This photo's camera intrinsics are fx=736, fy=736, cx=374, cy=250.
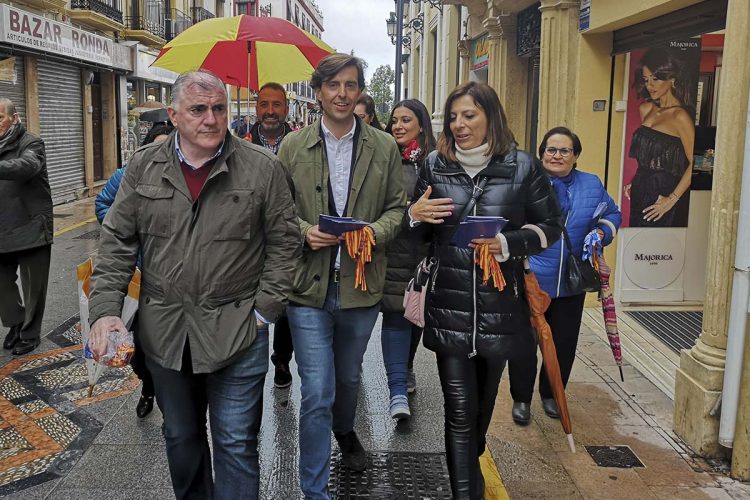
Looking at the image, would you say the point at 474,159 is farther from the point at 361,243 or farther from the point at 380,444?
the point at 380,444

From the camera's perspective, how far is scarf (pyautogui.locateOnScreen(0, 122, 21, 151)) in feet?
18.0

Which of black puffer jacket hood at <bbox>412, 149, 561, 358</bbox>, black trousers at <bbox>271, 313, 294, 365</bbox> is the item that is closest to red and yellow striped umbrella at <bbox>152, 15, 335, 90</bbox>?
black trousers at <bbox>271, 313, 294, 365</bbox>

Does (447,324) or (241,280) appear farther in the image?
(447,324)

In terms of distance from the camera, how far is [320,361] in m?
3.36

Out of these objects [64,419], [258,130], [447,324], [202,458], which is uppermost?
[258,130]

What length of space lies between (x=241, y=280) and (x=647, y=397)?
11.0ft

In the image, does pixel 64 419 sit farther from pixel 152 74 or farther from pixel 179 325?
pixel 152 74

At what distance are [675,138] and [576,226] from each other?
9.29 feet

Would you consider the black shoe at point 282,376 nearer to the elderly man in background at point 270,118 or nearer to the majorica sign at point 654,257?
the elderly man in background at point 270,118

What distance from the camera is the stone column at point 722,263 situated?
12.6 ft

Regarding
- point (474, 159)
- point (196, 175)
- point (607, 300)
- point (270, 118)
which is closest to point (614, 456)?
point (607, 300)

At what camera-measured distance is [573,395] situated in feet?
16.7

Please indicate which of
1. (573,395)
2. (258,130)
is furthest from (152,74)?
(573,395)

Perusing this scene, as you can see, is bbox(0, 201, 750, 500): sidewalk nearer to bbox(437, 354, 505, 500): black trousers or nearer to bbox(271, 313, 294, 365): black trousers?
bbox(271, 313, 294, 365): black trousers
